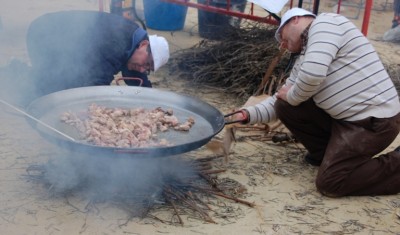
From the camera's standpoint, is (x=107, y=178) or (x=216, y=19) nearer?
(x=107, y=178)

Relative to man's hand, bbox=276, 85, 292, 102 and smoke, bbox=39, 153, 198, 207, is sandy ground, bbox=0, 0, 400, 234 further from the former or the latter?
man's hand, bbox=276, 85, 292, 102

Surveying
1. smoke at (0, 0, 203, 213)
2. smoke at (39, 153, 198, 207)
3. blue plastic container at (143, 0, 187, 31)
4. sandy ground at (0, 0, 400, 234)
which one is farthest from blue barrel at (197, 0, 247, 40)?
smoke at (39, 153, 198, 207)

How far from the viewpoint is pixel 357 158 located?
369 cm

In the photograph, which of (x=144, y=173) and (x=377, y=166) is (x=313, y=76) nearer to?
(x=377, y=166)

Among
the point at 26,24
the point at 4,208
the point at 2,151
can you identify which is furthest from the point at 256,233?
the point at 26,24

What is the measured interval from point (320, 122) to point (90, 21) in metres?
1.97

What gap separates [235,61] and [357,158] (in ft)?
7.77

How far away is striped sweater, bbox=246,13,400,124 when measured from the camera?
3416 millimetres

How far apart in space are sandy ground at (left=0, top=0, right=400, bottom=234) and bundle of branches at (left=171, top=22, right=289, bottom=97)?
1173 mm

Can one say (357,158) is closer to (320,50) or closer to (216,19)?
(320,50)

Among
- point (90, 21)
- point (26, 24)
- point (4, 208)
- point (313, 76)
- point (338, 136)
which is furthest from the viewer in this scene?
point (26, 24)

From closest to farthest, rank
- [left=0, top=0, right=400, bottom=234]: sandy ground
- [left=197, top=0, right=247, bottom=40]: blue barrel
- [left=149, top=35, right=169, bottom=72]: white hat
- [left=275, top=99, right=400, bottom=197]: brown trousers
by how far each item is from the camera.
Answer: [left=0, top=0, right=400, bottom=234]: sandy ground → [left=275, top=99, right=400, bottom=197]: brown trousers → [left=149, top=35, right=169, bottom=72]: white hat → [left=197, top=0, right=247, bottom=40]: blue barrel

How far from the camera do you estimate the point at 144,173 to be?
3533 mm

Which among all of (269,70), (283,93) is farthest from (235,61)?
(283,93)
